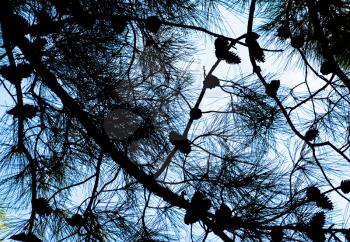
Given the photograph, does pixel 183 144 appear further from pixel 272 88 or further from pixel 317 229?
pixel 317 229

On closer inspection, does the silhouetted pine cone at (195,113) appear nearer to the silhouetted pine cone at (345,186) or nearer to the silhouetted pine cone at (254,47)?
the silhouetted pine cone at (254,47)

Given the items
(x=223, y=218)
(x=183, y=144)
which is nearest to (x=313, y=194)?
(x=223, y=218)

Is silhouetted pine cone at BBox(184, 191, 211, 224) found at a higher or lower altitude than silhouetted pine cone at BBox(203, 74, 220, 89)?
lower

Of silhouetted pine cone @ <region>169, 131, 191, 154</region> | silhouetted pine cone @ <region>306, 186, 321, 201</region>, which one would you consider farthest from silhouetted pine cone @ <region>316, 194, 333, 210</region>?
silhouetted pine cone @ <region>169, 131, 191, 154</region>

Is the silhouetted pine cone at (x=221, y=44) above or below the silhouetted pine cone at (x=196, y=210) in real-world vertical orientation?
above

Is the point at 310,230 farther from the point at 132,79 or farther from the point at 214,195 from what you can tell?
the point at 132,79

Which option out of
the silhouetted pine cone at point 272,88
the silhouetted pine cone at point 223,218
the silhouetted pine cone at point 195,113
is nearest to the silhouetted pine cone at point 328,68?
the silhouetted pine cone at point 272,88

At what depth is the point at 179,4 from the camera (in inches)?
64.2

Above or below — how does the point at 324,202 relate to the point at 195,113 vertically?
below

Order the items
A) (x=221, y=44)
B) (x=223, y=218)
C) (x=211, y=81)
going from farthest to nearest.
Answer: (x=211, y=81) → (x=221, y=44) → (x=223, y=218)

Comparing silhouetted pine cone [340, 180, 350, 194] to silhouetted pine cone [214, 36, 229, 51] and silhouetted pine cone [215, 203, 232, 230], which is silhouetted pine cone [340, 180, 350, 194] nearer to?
silhouetted pine cone [215, 203, 232, 230]

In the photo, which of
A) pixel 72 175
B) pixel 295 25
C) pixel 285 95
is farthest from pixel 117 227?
pixel 295 25

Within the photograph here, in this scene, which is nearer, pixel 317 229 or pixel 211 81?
pixel 317 229

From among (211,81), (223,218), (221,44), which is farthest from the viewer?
(211,81)
